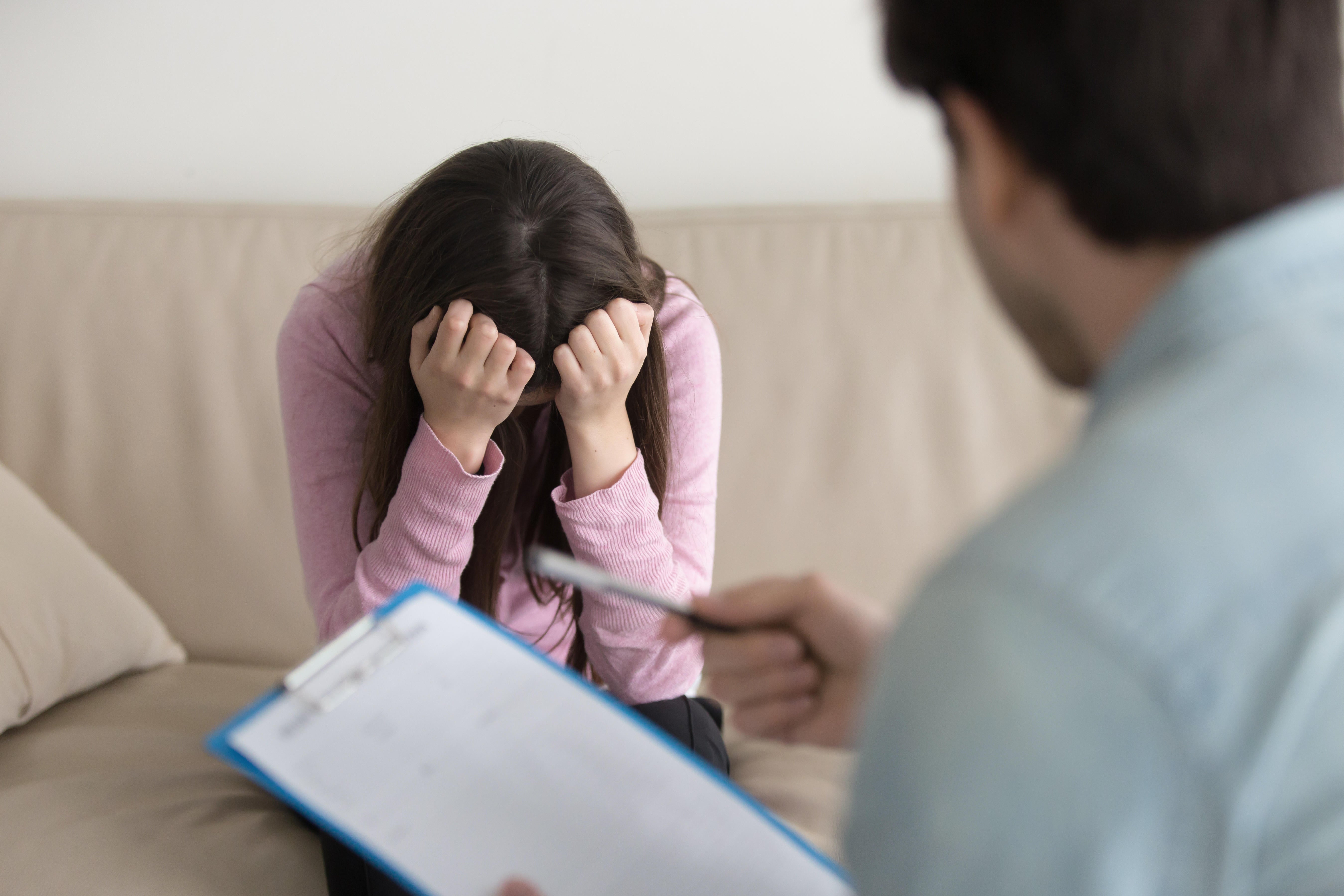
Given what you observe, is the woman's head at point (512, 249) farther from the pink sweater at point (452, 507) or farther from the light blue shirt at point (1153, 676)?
the light blue shirt at point (1153, 676)

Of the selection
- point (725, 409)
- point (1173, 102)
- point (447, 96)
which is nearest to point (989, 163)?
point (1173, 102)

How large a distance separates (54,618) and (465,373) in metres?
0.63

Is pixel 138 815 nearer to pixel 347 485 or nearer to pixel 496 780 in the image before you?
pixel 347 485

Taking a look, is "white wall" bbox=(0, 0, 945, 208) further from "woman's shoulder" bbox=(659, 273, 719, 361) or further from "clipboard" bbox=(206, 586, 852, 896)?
"clipboard" bbox=(206, 586, 852, 896)

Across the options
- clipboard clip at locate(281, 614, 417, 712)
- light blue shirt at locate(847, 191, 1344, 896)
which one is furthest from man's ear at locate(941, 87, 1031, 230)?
clipboard clip at locate(281, 614, 417, 712)

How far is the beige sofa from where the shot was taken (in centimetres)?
130

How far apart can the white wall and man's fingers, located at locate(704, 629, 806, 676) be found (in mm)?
1016

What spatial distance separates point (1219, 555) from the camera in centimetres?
31

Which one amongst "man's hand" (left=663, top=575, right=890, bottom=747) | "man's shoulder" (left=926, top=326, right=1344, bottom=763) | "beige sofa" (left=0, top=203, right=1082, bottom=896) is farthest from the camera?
"beige sofa" (left=0, top=203, right=1082, bottom=896)

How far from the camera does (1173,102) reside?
0.41m

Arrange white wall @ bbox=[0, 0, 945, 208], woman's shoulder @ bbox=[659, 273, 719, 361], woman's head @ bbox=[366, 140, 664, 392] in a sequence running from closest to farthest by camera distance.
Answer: woman's head @ bbox=[366, 140, 664, 392] → woman's shoulder @ bbox=[659, 273, 719, 361] → white wall @ bbox=[0, 0, 945, 208]

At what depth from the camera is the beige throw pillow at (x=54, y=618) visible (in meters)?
1.11

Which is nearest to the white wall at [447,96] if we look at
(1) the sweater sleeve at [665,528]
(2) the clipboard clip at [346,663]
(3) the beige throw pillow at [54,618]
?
(1) the sweater sleeve at [665,528]

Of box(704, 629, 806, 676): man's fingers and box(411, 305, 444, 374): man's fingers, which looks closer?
box(704, 629, 806, 676): man's fingers
